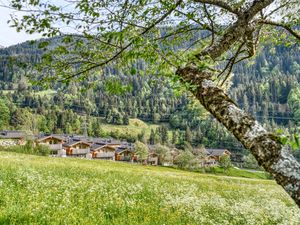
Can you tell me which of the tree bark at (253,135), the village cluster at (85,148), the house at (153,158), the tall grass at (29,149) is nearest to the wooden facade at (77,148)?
the village cluster at (85,148)

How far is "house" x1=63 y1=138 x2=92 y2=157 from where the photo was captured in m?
140

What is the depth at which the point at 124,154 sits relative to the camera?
158m

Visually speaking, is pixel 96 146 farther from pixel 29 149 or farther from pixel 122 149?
pixel 29 149

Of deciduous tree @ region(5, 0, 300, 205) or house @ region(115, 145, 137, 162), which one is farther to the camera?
house @ region(115, 145, 137, 162)

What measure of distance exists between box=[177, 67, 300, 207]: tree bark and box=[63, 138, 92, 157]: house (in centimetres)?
13986

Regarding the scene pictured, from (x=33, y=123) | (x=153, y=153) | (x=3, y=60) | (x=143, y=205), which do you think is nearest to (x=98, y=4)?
(x=3, y=60)

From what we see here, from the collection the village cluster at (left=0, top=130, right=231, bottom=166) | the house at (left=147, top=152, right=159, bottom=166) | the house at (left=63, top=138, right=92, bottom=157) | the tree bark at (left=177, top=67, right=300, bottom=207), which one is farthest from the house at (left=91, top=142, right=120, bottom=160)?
the tree bark at (left=177, top=67, right=300, bottom=207)

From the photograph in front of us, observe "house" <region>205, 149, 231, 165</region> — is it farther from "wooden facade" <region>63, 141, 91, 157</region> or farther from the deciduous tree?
the deciduous tree

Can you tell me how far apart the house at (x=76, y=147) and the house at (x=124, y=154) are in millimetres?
17780

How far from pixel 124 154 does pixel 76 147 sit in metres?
27.3

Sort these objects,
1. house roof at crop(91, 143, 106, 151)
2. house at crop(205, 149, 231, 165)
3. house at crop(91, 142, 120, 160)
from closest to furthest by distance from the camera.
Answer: house roof at crop(91, 143, 106, 151)
house at crop(91, 142, 120, 160)
house at crop(205, 149, 231, 165)

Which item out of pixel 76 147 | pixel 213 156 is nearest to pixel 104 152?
pixel 76 147

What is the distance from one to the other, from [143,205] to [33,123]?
581 feet

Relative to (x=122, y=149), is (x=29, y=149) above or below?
above
